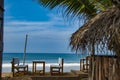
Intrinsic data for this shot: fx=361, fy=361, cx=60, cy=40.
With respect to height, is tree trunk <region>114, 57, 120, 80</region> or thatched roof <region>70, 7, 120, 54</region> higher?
thatched roof <region>70, 7, 120, 54</region>

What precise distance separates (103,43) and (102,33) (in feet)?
0.55

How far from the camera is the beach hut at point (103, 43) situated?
5.88 m

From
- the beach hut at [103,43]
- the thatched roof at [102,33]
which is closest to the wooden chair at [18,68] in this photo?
the beach hut at [103,43]

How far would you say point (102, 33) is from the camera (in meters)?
5.93

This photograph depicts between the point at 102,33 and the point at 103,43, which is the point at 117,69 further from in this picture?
the point at 102,33

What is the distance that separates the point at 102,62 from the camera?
6293 mm

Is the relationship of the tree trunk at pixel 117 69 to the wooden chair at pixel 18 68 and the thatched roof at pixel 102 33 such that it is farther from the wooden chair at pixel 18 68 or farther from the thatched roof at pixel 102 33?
the wooden chair at pixel 18 68

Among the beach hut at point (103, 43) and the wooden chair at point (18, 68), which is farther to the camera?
the wooden chair at point (18, 68)

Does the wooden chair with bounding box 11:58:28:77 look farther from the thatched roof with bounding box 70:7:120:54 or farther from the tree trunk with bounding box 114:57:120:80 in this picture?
the tree trunk with bounding box 114:57:120:80

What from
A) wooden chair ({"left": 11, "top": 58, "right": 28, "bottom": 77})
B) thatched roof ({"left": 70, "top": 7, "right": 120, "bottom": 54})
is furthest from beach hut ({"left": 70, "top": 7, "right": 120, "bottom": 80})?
wooden chair ({"left": 11, "top": 58, "right": 28, "bottom": 77})

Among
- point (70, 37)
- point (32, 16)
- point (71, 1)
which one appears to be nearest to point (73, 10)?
point (71, 1)

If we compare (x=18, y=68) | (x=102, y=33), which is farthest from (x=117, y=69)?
(x=18, y=68)

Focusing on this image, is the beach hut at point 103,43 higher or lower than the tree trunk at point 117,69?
higher

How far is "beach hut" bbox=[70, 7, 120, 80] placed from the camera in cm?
588
